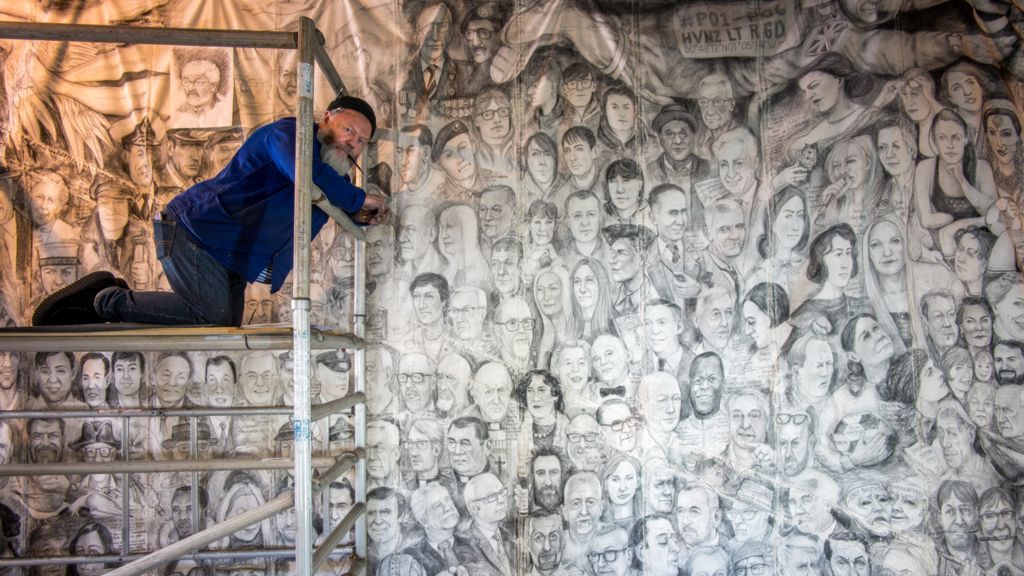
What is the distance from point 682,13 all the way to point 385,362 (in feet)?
6.00

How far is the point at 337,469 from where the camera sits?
5.92ft

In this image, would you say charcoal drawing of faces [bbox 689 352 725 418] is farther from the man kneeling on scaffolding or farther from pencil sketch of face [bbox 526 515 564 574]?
the man kneeling on scaffolding

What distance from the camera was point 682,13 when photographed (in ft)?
7.79

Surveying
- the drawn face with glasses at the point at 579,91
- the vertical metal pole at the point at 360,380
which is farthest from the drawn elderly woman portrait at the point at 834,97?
the vertical metal pole at the point at 360,380

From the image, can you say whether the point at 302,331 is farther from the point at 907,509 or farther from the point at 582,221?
the point at 907,509

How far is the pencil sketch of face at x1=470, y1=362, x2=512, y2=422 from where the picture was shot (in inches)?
89.4

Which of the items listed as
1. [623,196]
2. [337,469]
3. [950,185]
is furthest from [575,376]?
[950,185]

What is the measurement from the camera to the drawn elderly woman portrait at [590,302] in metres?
2.29

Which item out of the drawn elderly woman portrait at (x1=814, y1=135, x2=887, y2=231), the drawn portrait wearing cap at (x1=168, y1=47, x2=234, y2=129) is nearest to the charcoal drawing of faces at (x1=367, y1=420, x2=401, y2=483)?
the drawn portrait wearing cap at (x1=168, y1=47, x2=234, y2=129)

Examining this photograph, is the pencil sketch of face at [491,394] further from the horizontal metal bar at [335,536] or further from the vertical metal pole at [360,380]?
the horizontal metal bar at [335,536]

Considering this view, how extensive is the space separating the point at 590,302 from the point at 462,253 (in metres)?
0.54

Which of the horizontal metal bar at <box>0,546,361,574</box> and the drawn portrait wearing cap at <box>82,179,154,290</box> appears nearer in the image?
the horizontal metal bar at <box>0,546,361,574</box>

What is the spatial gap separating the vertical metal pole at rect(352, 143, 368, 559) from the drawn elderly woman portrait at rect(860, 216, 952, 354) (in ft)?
6.38

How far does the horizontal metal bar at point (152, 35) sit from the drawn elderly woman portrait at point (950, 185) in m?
2.38
